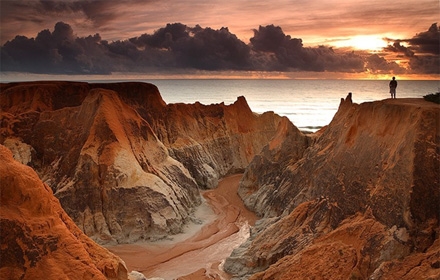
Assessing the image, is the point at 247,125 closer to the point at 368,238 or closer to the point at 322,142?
the point at 322,142

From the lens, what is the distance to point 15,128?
3619 cm

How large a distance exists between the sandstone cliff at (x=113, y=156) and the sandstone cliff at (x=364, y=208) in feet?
24.6

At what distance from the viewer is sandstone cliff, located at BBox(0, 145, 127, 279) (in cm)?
1368

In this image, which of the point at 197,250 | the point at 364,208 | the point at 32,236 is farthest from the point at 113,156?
the point at 364,208

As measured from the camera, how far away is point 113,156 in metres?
29.3

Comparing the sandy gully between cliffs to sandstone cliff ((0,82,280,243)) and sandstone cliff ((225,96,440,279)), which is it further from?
sandstone cliff ((225,96,440,279))

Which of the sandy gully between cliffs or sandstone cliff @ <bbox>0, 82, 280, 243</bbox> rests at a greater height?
sandstone cliff @ <bbox>0, 82, 280, 243</bbox>

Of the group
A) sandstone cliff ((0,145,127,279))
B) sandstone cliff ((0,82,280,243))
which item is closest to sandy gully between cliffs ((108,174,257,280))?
sandstone cliff ((0,82,280,243))

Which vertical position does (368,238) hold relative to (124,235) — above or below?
above

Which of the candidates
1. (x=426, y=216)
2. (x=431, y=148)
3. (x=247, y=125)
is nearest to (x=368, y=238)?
(x=426, y=216)

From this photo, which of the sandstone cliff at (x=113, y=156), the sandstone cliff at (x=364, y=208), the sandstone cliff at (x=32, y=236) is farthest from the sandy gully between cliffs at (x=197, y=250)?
the sandstone cliff at (x=32, y=236)

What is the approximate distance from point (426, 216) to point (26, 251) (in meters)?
13.6

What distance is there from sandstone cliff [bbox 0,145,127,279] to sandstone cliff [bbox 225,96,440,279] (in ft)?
27.0

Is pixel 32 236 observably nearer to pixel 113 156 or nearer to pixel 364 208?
pixel 364 208
